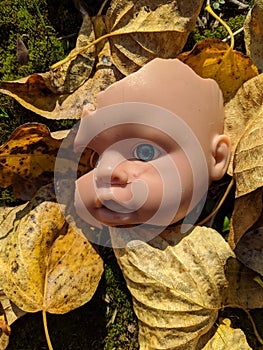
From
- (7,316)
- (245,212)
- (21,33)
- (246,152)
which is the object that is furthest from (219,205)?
(21,33)

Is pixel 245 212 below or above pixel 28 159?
below

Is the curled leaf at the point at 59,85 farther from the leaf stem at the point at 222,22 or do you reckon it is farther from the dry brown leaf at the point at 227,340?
the dry brown leaf at the point at 227,340

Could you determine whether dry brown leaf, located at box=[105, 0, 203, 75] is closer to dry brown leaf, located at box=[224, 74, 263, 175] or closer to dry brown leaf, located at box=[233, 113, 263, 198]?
dry brown leaf, located at box=[224, 74, 263, 175]

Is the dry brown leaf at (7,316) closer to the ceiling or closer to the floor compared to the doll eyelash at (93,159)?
closer to the floor

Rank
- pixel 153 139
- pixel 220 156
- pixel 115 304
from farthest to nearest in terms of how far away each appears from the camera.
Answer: pixel 115 304, pixel 220 156, pixel 153 139

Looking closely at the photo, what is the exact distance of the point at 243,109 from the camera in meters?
2.17

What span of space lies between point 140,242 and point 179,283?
18cm

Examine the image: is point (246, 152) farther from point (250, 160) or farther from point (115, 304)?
point (115, 304)

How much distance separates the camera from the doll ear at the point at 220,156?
208cm

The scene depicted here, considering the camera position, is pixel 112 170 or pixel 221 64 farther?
pixel 221 64

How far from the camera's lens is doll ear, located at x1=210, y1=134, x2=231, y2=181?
81.9 inches

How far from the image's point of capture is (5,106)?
2.36 m

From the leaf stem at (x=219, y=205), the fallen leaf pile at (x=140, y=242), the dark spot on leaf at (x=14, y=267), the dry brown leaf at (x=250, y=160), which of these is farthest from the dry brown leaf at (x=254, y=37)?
the dark spot on leaf at (x=14, y=267)

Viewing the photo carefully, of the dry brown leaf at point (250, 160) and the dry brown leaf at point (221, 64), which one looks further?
the dry brown leaf at point (221, 64)
